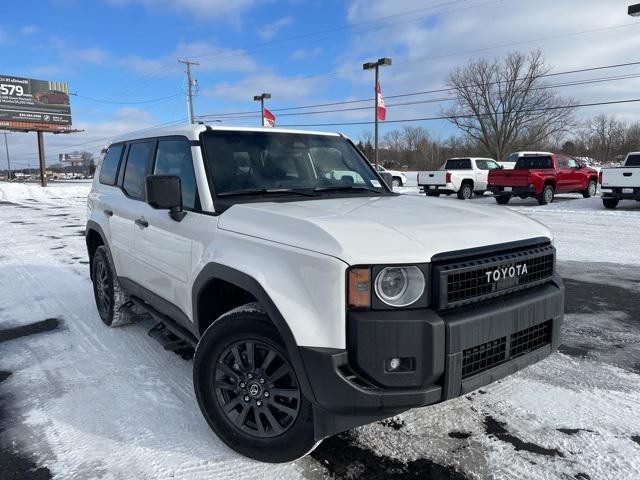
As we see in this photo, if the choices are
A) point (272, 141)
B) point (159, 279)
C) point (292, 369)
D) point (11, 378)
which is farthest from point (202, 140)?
point (11, 378)

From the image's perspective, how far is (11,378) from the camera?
3887 millimetres

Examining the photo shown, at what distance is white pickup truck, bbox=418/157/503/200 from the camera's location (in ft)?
73.5

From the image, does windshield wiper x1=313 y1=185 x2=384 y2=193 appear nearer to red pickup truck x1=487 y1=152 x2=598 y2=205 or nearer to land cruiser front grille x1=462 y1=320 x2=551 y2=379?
land cruiser front grille x1=462 y1=320 x2=551 y2=379

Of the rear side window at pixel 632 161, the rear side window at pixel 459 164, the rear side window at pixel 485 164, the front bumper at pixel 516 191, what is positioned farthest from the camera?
the rear side window at pixel 485 164

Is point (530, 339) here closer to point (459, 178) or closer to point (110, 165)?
point (110, 165)

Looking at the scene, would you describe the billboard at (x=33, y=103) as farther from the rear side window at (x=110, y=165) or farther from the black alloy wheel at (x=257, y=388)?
the black alloy wheel at (x=257, y=388)

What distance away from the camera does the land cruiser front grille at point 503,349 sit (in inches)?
97.1

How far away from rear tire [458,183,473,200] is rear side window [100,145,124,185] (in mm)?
19781

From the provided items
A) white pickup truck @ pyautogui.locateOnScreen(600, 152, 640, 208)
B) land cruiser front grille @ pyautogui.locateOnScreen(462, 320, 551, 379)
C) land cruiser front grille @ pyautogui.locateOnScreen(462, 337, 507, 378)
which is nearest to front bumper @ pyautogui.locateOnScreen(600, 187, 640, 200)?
white pickup truck @ pyautogui.locateOnScreen(600, 152, 640, 208)

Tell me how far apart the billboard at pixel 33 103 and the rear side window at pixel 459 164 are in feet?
115

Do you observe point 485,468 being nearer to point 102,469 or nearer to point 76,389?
point 102,469

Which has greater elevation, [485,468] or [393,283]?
[393,283]

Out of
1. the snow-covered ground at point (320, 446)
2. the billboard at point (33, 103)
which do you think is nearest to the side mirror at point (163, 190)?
the snow-covered ground at point (320, 446)

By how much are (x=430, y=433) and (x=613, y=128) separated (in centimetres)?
8688
